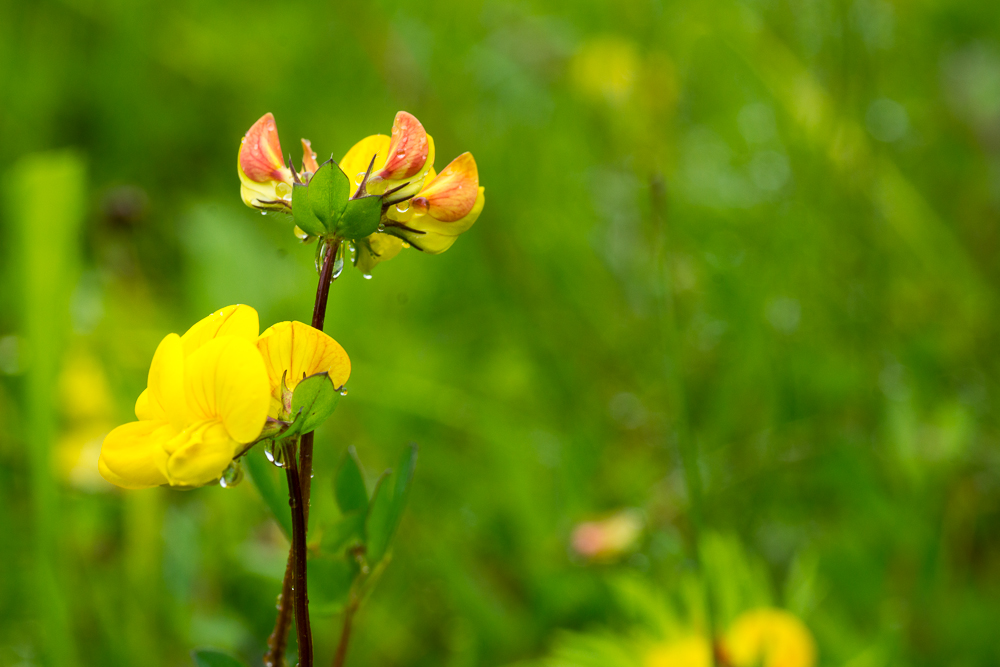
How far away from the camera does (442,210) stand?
479 millimetres

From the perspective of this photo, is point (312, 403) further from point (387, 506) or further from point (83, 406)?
point (83, 406)

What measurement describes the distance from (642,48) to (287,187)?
54.2 inches

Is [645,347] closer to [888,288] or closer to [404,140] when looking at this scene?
[888,288]

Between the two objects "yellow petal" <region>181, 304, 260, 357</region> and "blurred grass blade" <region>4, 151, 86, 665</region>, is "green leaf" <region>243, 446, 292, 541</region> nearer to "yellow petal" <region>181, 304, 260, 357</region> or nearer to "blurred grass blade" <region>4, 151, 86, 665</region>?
"yellow petal" <region>181, 304, 260, 357</region>

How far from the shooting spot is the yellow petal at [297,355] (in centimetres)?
43

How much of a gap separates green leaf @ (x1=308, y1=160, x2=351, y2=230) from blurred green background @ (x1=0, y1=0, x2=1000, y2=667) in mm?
334

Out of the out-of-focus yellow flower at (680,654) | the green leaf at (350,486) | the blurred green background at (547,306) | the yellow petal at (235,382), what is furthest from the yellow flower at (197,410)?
the out-of-focus yellow flower at (680,654)

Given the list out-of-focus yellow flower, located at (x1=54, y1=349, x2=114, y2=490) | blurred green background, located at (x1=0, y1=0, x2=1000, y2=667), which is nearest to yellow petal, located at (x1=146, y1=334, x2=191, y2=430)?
blurred green background, located at (x1=0, y1=0, x2=1000, y2=667)

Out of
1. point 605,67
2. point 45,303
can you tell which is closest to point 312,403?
point 45,303

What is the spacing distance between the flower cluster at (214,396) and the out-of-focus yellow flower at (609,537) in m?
0.51

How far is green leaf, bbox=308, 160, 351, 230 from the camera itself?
43cm

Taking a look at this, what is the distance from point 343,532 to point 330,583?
39 mm

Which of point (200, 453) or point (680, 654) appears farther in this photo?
point (680, 654)

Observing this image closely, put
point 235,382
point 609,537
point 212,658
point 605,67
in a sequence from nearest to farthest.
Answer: point 235,382
point 212,658
point 609,537
point 605,67
